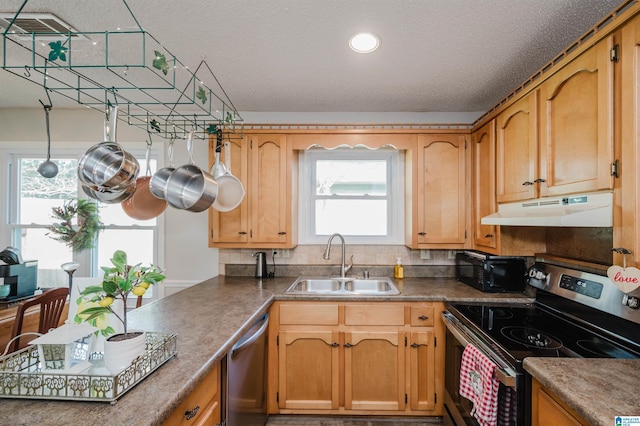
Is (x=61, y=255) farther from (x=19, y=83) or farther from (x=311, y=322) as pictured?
(x=311, y=322)

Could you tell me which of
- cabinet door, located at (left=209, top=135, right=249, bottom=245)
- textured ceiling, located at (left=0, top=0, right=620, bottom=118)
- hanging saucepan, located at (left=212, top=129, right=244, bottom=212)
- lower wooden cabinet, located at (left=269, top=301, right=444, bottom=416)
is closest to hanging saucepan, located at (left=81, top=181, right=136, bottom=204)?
hanging saucepan, located at (left=212, top=129, right=244, bottom=212)

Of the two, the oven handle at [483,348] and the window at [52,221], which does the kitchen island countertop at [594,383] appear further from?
the window at [52,221]

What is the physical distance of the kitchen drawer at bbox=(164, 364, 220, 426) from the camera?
40.7 inches

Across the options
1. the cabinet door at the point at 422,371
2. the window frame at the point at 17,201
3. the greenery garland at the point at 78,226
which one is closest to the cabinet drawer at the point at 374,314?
the cabinet door at the point at 422,371

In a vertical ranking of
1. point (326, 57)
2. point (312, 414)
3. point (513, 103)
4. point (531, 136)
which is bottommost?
point (312, 414)

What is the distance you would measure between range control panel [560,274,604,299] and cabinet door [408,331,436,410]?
86cm

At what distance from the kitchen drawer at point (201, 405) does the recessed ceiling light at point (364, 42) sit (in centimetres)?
175

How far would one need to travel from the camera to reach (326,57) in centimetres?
190

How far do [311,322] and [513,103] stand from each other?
1.94 m

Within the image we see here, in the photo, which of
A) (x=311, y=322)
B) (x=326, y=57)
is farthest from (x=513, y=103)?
(x=311, y=322)

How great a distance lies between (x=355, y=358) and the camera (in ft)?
7.29

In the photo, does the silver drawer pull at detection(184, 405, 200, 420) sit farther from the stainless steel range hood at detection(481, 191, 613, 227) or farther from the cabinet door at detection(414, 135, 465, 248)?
the cabinet door at detection(414, 135, 465, 248)

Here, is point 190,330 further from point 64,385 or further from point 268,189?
point 268,189

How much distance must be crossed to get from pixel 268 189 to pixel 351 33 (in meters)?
1.34
